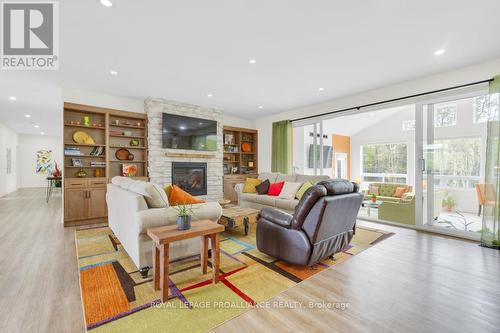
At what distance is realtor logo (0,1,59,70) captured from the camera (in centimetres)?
220

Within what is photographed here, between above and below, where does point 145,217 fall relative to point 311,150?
below

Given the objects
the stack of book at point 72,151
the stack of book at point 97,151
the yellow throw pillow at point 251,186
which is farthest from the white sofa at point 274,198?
the stack of book at point 72,151

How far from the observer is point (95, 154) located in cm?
471

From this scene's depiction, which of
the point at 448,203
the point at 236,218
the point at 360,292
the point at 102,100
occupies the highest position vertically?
the point at 102,100

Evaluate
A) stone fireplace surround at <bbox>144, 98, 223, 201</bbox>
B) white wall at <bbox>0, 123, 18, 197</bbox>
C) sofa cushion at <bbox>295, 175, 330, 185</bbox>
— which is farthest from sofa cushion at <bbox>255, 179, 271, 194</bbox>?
white wall at <bbox>0, 123, 18, 197</bbox>

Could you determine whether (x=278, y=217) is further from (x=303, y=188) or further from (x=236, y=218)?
(x=303, y=188)

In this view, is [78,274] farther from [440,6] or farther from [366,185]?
[366,185]

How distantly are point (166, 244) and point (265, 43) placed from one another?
258 cm

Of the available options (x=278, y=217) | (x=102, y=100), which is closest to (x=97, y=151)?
(x=102, y=100)

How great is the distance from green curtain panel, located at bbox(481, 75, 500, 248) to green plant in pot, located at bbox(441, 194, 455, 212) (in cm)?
66

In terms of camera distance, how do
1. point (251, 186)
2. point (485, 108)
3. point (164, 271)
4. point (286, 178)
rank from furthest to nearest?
point (251, 186) < point (286, 178) < point (485, 108) < point (164, 271)

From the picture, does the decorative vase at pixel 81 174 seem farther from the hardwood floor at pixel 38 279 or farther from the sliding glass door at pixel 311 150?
the sliding glass door at pixel 311 150

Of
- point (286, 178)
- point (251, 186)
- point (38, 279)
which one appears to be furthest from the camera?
point (251, 186)

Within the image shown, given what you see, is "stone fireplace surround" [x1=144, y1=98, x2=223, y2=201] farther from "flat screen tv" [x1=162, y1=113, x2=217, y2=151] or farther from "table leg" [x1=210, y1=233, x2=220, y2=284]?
"table leg" [x1=210, y1=233, x2=220, y2=284]
